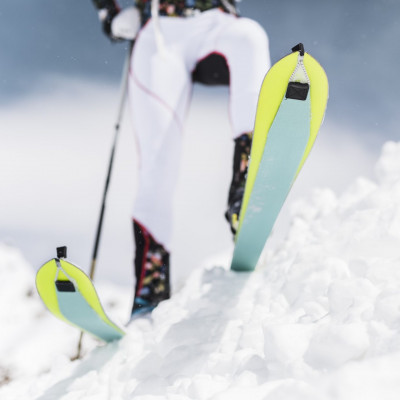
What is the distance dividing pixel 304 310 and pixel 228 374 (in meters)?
0.31

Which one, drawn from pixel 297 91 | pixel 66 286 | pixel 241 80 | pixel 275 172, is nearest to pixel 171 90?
pixel 241 80

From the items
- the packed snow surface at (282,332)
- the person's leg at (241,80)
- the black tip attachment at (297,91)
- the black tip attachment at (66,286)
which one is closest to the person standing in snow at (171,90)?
Result: the person's leg at (241,80)

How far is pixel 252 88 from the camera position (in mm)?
1775

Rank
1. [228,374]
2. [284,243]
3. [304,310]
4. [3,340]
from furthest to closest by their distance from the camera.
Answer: [3,340] < [284,243] < [304,310] < [228,374]

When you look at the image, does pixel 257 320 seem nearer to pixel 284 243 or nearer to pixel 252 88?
pixel 284 243

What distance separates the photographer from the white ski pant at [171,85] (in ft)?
5.98

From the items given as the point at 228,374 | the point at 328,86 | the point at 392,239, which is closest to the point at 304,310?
the point at 228,374

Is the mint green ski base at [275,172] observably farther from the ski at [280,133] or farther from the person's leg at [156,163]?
the person's leg at [156,163]

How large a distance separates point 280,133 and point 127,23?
1.53 m

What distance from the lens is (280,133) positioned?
1.26 meters

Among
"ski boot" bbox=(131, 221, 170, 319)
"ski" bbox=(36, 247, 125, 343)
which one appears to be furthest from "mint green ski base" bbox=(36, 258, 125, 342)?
"ski boot" bbox=(131, 221, 170, 319)

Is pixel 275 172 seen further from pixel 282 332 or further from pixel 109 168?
pixel 109 168

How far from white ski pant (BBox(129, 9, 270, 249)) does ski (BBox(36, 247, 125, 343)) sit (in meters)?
0.52

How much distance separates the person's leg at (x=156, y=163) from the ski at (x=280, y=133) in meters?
0.48
